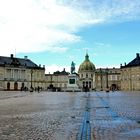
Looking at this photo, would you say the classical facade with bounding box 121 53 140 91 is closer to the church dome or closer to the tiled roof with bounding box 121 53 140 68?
the tiled roof with bounding box 121 53 140 68

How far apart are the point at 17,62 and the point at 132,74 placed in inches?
1662

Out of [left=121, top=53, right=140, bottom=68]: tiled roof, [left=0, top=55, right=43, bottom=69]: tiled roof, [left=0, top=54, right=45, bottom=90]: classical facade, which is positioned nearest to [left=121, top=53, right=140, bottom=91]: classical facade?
[left=121, top=53, right=140, bottom=68]: tiled roof

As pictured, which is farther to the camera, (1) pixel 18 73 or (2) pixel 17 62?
(1) pixel 18 73

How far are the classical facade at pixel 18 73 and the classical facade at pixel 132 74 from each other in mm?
31883

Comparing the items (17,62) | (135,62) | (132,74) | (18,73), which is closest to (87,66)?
(132,74)

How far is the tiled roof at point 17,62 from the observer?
143 metres

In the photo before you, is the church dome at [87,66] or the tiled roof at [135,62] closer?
the tiled roof at [135,62]

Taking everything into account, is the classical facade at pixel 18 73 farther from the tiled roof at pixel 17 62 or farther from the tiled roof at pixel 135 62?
the tiled roof at pixel 135 62

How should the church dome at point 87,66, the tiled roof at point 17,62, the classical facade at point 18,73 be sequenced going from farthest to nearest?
1. the church dome at point 87,66
2. the tiled roof at point 17,62
3. the classical facade at point 18,73

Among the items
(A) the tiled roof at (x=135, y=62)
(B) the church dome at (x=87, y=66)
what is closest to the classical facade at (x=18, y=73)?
(B) the church dome at (x=87, y=66)

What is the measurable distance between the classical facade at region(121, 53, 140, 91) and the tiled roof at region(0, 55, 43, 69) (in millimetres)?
33356

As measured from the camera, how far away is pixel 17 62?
14738 cm

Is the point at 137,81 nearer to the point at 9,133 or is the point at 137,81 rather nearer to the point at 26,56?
the point at 26,56

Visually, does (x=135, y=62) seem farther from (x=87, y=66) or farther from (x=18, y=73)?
(x=87, y=66)
